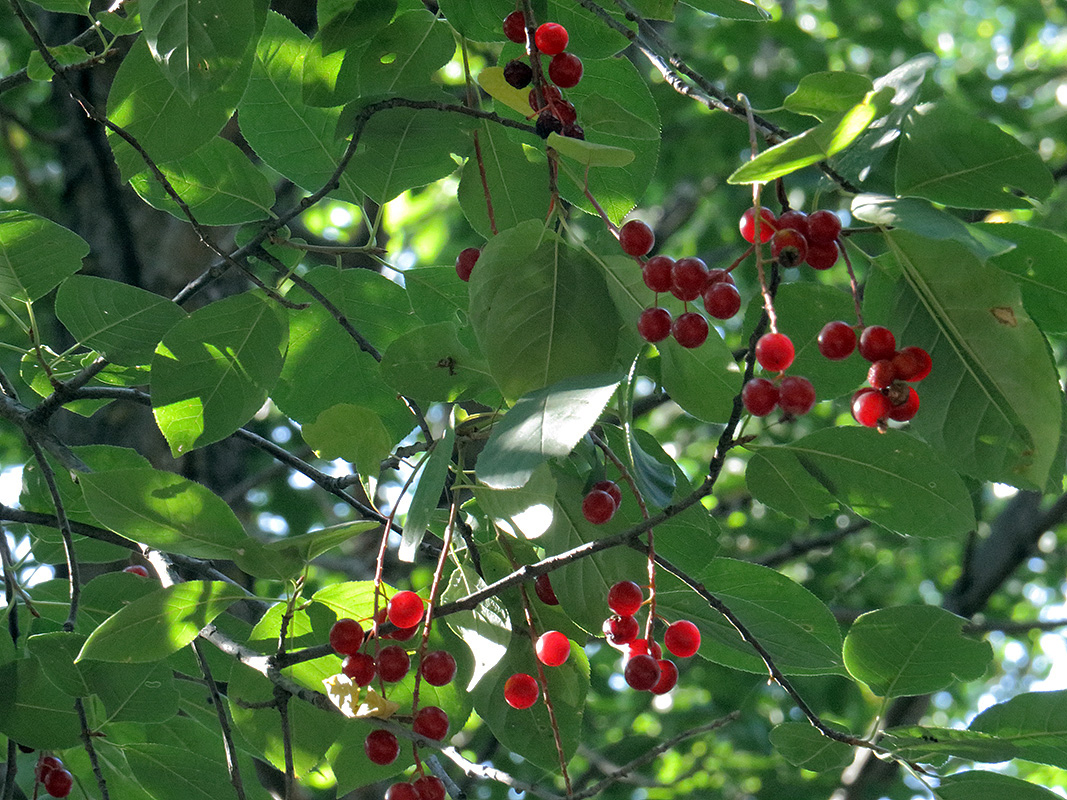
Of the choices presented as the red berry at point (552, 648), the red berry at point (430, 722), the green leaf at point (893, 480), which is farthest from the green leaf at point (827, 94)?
the red berry at point (430, 722)

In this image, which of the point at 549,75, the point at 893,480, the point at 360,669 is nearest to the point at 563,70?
the point at 549,75

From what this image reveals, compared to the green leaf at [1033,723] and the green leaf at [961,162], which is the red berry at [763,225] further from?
the green leaf at [1033,723]

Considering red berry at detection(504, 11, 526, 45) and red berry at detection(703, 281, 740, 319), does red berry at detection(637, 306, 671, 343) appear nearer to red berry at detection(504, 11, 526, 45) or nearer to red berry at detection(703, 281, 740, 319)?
red berry at detection(703, 281, 740, 319)

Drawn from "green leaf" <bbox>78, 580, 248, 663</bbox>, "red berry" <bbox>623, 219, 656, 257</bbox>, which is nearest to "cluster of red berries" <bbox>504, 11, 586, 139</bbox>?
"red berry" <bbox>623, 219, 656, 257</bbox>

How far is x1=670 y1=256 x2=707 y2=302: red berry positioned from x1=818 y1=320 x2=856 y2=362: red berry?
0.13 m

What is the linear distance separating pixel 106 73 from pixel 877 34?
3.07 meters

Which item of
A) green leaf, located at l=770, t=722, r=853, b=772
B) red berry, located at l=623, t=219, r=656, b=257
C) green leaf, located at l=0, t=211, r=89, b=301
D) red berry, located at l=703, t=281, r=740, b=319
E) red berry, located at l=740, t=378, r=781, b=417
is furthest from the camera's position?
green leaf, located at l=0, t=211, r=89, b=301

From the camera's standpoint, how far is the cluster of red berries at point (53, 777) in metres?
1.47

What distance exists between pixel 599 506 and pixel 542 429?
289 mm

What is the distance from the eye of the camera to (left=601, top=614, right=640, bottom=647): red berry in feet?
3.70

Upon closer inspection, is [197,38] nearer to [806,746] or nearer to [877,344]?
[877,344]

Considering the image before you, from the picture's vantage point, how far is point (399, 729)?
0.96m

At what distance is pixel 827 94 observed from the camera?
0.92 meters

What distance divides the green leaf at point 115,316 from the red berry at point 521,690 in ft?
2.27
